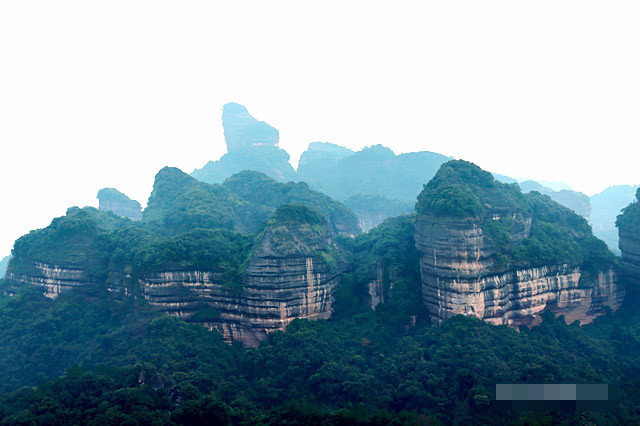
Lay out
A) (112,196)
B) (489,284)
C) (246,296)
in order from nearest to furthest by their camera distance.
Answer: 1. (489,284)
2. (246,296)
3. (112,196)

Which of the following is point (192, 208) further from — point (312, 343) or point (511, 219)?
point (511, 219)

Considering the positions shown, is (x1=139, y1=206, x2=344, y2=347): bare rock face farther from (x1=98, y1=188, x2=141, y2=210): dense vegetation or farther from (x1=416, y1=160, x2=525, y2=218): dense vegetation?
(x1=98, y1=188, x2=141, y2=210): dense vegetation

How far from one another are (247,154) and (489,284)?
9195 centimetres

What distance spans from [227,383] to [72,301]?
21.3 meters

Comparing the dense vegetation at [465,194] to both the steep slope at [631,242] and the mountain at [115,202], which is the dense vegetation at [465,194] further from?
the mountain at [115,202]

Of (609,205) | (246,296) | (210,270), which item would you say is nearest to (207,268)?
(210,270)

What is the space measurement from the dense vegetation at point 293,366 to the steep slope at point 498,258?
197 cm

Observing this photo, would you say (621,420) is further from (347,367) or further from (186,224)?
(186,224)

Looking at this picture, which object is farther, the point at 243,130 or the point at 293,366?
the point at 243,130

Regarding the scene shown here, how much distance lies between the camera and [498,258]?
42906 millimetres

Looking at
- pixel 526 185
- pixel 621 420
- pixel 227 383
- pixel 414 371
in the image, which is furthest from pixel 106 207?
pixel 526 185

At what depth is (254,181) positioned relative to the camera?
8131 centimetres

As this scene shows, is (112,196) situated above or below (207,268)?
above
